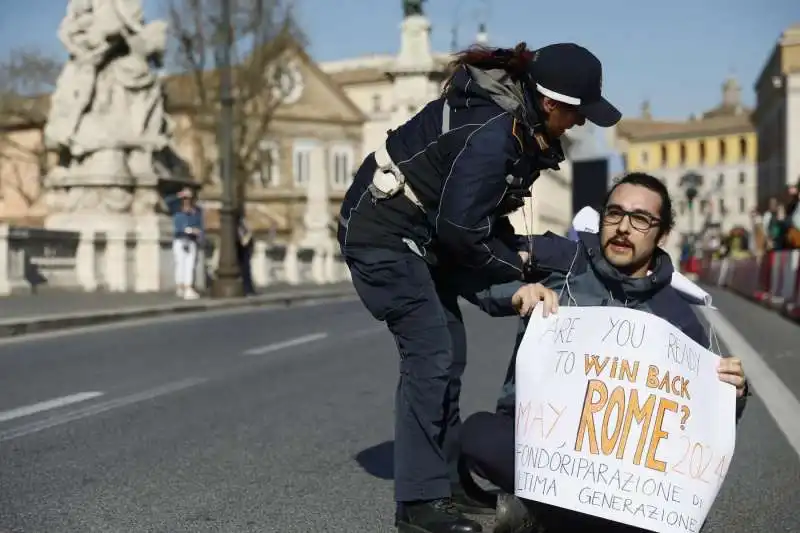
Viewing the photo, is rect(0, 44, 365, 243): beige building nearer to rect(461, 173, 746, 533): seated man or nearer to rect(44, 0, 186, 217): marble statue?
rect(44, 0, 186, 217): marble statue

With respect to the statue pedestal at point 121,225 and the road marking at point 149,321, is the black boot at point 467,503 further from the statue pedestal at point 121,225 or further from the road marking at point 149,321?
the statue pedestal at point 121,225

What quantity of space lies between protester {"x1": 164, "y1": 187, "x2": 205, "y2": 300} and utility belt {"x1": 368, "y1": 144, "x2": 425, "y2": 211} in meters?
20.6

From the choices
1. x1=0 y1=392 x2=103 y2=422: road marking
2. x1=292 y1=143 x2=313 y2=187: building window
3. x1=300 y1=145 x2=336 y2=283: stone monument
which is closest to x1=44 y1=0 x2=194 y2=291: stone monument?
x1=300 y1=145 x2=336 y2=283: stone monument

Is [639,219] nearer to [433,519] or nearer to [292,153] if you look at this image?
[433,519]

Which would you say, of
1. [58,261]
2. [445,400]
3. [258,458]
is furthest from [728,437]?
[58,261]

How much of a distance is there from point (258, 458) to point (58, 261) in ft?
68.6

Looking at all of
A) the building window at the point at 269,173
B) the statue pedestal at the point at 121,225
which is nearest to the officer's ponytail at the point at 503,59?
the statue pedestal at the point at 121,225

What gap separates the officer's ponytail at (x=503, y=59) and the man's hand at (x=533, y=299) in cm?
71

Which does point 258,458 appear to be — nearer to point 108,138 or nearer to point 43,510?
point 43,510

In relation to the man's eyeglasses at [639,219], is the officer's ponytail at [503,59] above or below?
above

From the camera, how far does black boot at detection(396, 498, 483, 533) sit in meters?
4.85

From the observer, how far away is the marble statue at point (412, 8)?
273 feet

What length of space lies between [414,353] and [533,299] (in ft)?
1.89

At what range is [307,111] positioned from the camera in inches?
3831
